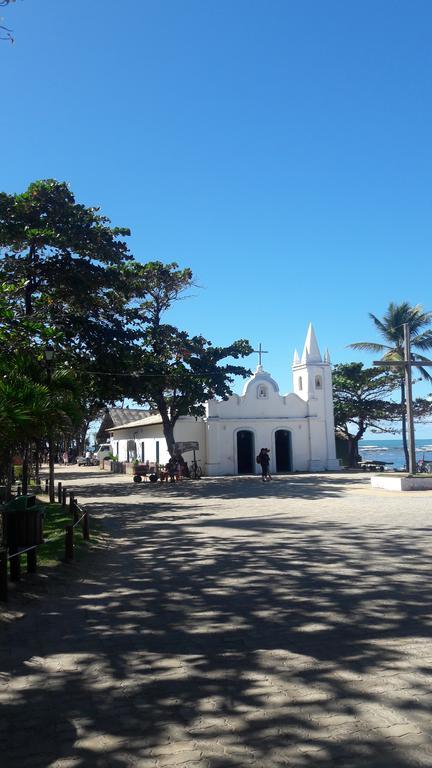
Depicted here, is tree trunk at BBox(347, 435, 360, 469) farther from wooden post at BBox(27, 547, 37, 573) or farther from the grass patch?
wooden post at BBox(27, 547, 37, 573)

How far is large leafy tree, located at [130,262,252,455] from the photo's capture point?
3025 cm

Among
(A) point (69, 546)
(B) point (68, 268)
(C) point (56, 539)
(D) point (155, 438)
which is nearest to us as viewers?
(A) point (69, 546)

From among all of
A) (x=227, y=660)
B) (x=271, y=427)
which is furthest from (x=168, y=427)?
(x=227, y=660)

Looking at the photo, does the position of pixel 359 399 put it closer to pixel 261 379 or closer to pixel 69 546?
pixel 261 379

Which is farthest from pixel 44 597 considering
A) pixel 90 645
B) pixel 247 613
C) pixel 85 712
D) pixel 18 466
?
pixel 18 466

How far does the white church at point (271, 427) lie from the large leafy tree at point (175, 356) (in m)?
3.57

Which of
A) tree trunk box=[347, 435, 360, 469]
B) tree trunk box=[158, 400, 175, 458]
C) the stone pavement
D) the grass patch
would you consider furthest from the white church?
the stone pavement

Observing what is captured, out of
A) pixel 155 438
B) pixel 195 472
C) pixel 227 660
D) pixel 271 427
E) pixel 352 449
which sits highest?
pixel 271 427

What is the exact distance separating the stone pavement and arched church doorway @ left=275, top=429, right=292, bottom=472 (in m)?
26.4

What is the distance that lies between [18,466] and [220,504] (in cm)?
1473

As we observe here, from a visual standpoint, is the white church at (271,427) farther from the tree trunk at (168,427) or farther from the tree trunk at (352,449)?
the tree trunk at (352,449)

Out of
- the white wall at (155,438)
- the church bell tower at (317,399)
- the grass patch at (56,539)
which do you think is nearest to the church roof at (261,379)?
the church bell tower at (317,399)

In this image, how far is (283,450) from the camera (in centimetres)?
3731

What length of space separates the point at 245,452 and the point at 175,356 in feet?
28.0
